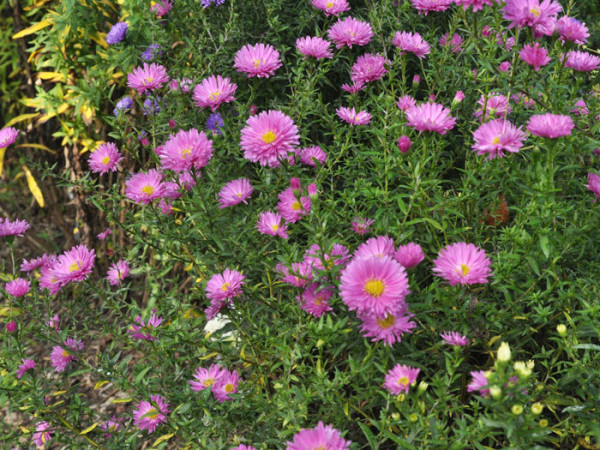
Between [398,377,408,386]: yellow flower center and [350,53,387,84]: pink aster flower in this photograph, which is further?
[350,53,387,84]: pink aster flower

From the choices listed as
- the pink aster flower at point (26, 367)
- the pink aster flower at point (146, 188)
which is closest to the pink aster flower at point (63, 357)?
the pink aster flower at point (26, 367)

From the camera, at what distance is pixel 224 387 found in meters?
1.79

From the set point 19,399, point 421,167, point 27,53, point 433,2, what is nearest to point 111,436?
point 19,399

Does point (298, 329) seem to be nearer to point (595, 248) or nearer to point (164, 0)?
point (595, 248)

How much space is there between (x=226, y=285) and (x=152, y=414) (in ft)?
1.56

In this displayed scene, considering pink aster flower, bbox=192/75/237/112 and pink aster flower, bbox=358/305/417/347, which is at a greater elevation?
pink aster flower, bbox=192/75/237/112

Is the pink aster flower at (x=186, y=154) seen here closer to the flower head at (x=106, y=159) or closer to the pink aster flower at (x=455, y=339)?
the flower head at (x=106, y=159)

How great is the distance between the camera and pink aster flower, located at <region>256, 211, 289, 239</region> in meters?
1.70

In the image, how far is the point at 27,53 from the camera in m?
3.52

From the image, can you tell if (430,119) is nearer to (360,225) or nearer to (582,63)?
(360,225)

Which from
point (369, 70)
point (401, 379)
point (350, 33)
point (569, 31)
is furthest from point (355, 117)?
point (401, 379)

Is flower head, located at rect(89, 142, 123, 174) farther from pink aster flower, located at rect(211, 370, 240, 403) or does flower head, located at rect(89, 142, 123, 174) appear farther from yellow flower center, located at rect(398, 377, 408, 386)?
yellow flower center, located at rect(398, 377, 408, 386)

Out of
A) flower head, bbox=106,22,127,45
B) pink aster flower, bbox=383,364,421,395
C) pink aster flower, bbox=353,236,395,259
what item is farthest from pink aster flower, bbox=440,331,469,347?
flower head, bbox=106,22,127,45

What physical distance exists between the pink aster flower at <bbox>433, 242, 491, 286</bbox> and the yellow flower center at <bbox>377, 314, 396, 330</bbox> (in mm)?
163
